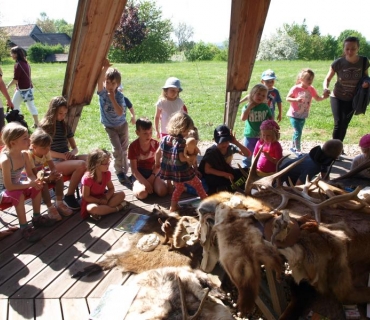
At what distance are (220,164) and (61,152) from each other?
1.93 m

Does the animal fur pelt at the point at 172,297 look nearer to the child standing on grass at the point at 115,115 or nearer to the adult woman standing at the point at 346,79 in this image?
the child standing on grass at the point at 115,115

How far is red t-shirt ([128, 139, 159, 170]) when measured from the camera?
4.50 metres

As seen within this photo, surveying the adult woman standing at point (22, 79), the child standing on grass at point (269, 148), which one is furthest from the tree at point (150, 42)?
the child standing on grass at point (269, 148)

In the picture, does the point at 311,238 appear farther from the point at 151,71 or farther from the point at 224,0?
the point at 151,71

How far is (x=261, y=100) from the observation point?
15.9 feet

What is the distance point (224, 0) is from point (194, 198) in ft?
8.38

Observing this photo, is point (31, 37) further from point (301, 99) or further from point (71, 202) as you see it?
point (71, 202)

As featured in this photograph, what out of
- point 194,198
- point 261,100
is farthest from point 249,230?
point 261,100

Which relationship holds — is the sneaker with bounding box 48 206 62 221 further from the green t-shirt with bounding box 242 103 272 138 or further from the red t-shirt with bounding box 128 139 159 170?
the green t-shirt with bounding box 242 103 272 138

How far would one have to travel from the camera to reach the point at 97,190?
4012 millimetres

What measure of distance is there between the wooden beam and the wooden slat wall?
5.04 ft

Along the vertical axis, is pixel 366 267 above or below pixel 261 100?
below

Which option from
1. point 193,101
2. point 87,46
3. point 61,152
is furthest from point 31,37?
point 87,46

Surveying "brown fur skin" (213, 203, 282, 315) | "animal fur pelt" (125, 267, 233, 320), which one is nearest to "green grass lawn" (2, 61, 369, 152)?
"animal fur pelt" (125, 267, 233, 320)
